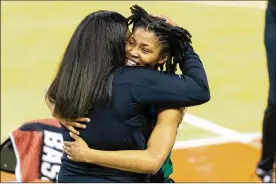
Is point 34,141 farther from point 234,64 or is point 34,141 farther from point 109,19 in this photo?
point 234,64

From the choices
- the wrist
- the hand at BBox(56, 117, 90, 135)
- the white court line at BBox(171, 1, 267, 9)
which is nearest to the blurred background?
the white court line at BBox(171, 1, 267, 9)

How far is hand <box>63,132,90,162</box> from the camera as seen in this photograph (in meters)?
3.11

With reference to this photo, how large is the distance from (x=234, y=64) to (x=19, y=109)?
105 inches

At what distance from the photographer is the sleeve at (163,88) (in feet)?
9.87

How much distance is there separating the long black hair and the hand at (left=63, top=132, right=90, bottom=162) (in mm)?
117

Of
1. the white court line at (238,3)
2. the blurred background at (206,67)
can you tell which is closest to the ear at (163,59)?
the blurred background at (206,67)

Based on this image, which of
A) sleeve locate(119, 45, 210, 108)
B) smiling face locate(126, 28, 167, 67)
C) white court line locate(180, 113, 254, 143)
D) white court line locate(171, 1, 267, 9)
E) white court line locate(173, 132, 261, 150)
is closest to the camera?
sleeve locate(119, 45, 210, 108)

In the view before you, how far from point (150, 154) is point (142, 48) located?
19.2 inches

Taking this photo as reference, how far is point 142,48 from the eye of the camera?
316cm

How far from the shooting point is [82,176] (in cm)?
318

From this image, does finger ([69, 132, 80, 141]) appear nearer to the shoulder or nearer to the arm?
the arm

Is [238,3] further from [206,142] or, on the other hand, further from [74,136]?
[74,136]

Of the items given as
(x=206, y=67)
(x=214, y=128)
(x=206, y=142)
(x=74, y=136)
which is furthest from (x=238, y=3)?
(x=74, y=136)

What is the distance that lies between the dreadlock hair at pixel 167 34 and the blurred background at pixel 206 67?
196 centimetres
